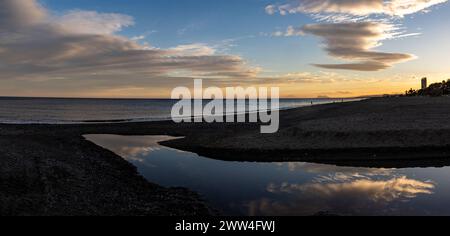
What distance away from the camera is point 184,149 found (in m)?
38.9

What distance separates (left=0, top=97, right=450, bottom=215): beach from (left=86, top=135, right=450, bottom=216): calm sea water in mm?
1808

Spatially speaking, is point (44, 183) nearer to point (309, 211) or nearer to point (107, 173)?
point (107, 173)

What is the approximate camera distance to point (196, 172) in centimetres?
2697

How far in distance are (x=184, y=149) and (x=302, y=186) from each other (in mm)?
19327

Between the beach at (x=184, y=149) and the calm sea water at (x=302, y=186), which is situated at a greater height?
the beach at (x=184, y=149)

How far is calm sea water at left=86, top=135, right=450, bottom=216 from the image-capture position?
1752cm

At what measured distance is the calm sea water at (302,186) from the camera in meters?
17.5

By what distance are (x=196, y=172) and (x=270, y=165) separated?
6.56 meters

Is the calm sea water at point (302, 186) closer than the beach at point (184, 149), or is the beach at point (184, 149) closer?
the beach at point (184, 149)

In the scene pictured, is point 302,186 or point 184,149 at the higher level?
point 184,149

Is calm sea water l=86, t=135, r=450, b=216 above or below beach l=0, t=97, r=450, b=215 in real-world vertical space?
below

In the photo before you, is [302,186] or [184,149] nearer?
[302,186]

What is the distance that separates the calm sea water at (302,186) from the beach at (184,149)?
5.93ft
